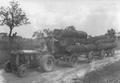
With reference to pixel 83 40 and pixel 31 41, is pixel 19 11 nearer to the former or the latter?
pixel 31 41

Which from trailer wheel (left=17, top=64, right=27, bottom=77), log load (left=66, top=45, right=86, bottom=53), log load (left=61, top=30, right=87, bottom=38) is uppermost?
log load (left=61, top=30, right=87, bottom=38)

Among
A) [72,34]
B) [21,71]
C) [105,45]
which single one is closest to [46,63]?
[21,71]

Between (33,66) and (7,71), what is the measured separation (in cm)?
179

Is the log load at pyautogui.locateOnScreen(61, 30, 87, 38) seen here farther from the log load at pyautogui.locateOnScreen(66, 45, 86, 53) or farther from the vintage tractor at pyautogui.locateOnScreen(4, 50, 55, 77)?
the vintage tractor at pyautogui.locateOnScreen(4, 50, 55, 77)

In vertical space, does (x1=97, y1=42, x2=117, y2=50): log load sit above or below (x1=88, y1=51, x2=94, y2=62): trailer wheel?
above

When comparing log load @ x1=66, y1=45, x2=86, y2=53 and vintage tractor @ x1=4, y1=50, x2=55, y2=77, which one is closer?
vintage tractor @ x1=4, y1=50, x2=55, y2=77

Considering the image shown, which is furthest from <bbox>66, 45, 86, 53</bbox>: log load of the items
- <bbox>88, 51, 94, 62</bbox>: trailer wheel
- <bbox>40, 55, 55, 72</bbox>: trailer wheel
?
<bbox>40, 55, 55, 72</bbox>: trailer wheel

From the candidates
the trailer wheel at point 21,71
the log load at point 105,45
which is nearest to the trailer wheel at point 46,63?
the trailer wheel at point 21,71

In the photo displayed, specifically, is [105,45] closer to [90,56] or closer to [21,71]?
[90,56]

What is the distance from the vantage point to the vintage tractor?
11670 mm

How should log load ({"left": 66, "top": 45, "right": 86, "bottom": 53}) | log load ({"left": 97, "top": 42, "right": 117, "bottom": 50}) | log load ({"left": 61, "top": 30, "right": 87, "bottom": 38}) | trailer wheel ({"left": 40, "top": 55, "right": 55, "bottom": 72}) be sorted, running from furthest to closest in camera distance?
log load ({"left": 97, "top": 42, "right": 117, "bottom": 50})
log load ({"left": 61, "top": 30, "right": 87, "bottom": 38})
log load ({"left": 66, "top": 45, "right": 86, "bottom": 53})
trailer wheel ({"left": 40, "top": 55, "right": 55, "bottom": 72})

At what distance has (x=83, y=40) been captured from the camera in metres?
17.2

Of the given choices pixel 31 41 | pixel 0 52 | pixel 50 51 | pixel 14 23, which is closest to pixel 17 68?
pixel 50 51

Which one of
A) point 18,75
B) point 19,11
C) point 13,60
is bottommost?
point 18,75
